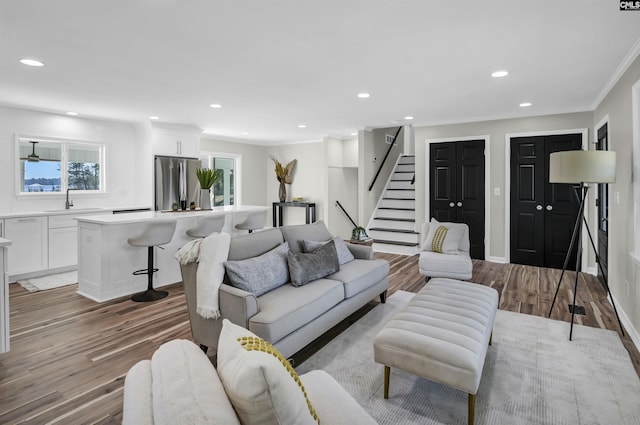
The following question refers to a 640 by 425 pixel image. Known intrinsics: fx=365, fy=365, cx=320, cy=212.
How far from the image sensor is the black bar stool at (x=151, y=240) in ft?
13.4

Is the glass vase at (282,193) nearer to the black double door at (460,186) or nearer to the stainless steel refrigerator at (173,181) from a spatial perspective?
the stainless steel refrigerator at (173,181)

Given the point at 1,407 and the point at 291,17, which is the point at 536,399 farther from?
the point at 1,407

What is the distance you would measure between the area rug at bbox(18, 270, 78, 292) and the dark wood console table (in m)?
4.77

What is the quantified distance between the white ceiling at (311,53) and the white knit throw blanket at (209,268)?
1.60 meters

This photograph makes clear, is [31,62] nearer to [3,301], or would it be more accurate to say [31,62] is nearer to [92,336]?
[3,301]

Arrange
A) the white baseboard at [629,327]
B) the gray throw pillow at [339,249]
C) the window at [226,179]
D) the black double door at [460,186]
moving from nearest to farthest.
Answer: the white baseboard at [629,327] → the gray throw pillow at [339,249] → the black double door at [460,186] → the window at [226,179]

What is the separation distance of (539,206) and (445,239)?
6.94 feet

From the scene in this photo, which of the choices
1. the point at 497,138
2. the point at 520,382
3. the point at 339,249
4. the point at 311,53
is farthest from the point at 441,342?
the point at 497,138

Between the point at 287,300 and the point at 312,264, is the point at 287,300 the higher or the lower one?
the lower one

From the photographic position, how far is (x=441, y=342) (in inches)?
83.6

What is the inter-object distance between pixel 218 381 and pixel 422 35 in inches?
108

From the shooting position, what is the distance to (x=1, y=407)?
2238mm

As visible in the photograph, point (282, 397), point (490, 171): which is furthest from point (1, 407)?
point (490, 171)

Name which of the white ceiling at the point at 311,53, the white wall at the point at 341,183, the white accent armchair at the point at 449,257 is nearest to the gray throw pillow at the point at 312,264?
the white accent armchair at the point at 449,257
